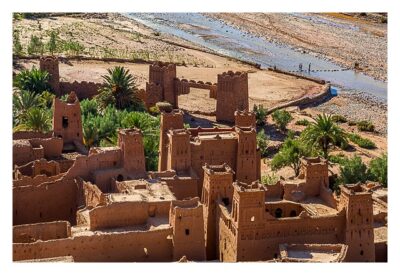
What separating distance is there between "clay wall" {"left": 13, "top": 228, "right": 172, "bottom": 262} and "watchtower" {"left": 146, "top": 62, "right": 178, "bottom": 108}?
1362 inches

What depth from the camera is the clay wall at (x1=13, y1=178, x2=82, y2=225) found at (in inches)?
1444

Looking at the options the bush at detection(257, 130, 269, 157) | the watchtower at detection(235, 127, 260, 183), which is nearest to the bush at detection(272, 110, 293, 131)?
the bush at detection(257, 130, 269, 157)

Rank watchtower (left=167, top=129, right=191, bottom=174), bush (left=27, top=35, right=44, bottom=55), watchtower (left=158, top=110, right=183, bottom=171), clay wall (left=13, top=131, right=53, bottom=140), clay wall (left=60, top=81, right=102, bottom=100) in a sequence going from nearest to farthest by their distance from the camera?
1. watchtower (left=167, top=129, right=191, bottom=174)
2. watchtower (left=158, top=110, right=183, bottom=171)
3. clay wall (left=13, top=131, right=53, bottom=140)
4. clay wall (left=60, top=81, right=102, bottom=100)
5. bush (left=27, top=35, right=44, bottom=55)

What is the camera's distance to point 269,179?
151 ft

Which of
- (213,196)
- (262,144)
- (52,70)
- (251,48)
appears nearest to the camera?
(213,196)

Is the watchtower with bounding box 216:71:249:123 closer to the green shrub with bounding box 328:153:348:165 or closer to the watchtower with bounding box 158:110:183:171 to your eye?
the green shrub with bounding box 328:153:348:165

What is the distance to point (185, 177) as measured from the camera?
38812mm

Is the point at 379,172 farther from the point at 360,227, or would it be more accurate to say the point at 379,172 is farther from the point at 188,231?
the point at 188,231

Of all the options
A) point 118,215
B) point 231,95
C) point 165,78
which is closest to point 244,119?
point 118,215

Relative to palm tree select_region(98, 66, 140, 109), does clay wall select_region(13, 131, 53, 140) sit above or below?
below

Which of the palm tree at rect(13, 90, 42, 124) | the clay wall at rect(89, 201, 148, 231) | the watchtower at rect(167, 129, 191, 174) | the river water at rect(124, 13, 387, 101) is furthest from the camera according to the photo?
the river water at rect(124, 13, 387, 101)

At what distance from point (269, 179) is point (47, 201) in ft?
47.0

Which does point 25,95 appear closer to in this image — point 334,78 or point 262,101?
point 262,101

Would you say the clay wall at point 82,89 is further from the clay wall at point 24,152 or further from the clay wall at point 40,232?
the clay wall at point 40,232
